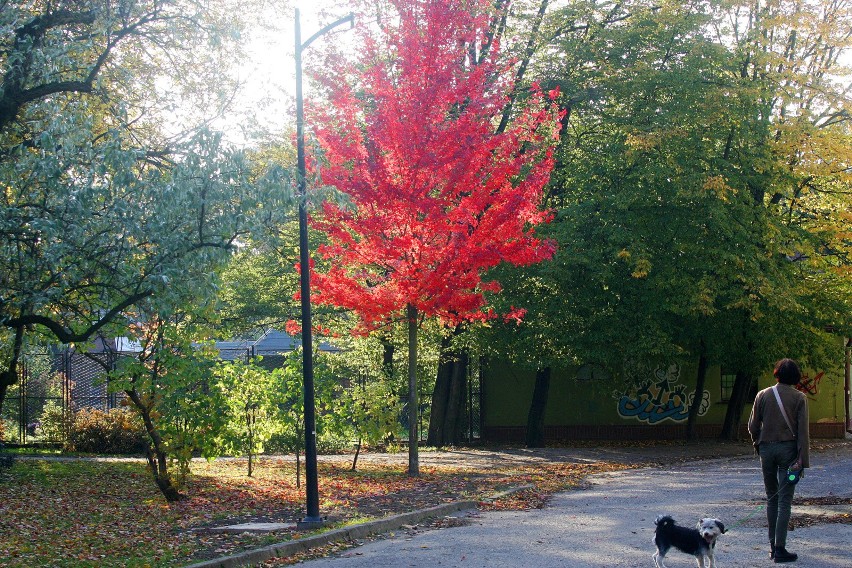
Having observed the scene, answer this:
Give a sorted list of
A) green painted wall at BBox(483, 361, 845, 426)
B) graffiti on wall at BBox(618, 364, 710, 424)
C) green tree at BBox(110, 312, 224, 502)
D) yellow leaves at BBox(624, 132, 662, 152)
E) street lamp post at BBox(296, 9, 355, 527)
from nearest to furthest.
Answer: street lamp post at BBox(296, 9, 355, 527)
green tree at BBox(110, 312, 224, 502)
yellow leaves at BBox(624, 132, 662, 152)
green painted wall at BBox(483, 361, 845, 426)
graffiti on wall at BBox(618, 364, 710, 424)

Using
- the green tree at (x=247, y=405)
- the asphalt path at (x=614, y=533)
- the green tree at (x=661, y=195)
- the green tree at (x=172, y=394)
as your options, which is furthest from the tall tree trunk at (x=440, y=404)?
the green tree at (x=172, y=394)

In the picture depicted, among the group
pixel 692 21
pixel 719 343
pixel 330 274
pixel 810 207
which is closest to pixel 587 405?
pixel 719 343

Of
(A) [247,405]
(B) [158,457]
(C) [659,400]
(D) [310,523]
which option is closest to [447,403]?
(C) [659,400]

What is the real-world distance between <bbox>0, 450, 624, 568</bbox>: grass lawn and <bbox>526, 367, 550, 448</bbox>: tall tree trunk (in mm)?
5319

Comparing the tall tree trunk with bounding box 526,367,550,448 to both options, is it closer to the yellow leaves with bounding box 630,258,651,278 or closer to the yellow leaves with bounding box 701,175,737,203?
the yellow leaves with bounding box 630,258,651,278

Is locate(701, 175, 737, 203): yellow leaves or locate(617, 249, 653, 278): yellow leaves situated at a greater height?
locate(701, 175, 737, 203): yellow leaves

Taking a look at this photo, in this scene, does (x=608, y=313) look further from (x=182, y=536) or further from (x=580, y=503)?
(x=182, y=536)

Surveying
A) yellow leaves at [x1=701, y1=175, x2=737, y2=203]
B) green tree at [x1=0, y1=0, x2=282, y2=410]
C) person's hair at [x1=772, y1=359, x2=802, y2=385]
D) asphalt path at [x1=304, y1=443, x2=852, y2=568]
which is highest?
yellow leaves at [x1=701, y1=175, x2=737, y2=203]

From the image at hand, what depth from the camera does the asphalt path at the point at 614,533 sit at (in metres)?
9.48

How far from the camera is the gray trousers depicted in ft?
30.1

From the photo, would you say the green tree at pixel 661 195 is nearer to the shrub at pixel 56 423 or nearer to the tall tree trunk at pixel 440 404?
the tall tree trunk at pixel 440 404

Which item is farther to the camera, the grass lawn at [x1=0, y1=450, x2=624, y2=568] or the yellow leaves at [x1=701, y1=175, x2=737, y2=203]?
the yellow leaves at [x1=701, y1=175, x2=737, y2=203]

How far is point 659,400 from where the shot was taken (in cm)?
2992

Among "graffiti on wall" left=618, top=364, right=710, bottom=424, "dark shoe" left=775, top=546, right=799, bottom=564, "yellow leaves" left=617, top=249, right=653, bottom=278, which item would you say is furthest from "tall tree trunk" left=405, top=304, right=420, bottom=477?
"graffiti on wall" left=618, top=364, right=710, bottom=424
